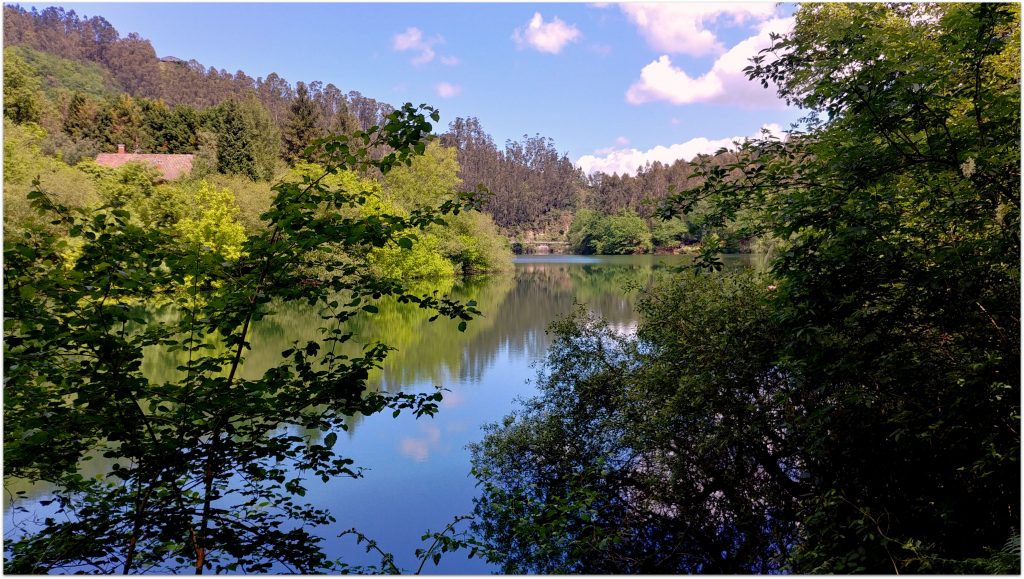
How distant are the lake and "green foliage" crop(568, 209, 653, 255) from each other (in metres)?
33.6

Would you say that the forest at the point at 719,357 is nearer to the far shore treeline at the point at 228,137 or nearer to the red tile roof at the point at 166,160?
the far shore treeline at the point at 228,137

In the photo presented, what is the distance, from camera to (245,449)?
10.1 feet

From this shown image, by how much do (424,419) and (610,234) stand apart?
166 feet

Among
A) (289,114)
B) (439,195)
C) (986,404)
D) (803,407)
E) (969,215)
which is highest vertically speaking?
(289,114)

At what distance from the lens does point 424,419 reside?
945cm

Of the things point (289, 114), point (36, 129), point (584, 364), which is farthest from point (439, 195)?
point (584, 364)

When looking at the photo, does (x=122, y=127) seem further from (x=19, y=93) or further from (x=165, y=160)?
(x=19, y=93)

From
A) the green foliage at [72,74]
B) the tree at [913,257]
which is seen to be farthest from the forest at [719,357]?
the green foliage at [72,74]

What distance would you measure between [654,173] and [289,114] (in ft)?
152

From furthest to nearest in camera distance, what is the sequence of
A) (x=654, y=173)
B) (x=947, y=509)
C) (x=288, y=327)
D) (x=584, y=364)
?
(x=654, y=173), (x=288, y=327), (x=584, y=364), (x=947, y=509)

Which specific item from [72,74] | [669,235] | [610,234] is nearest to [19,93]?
[669,235]

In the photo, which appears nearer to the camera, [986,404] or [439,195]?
[986,404]

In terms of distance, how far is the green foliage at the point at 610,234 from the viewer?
186 ft

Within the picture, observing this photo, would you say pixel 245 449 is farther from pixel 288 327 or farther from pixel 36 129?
pixel 36 129
